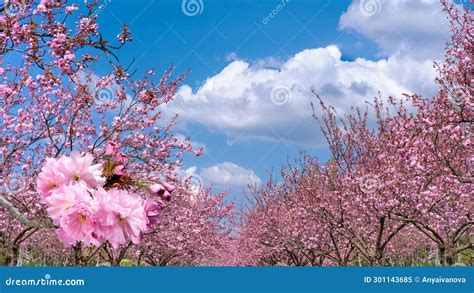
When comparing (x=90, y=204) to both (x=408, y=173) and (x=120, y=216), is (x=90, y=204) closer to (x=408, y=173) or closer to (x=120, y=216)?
(x=120, y=216)

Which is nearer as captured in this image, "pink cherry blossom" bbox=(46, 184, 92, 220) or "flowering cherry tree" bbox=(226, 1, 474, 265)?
"pink cherry blossom" bbox=(46, 184, 92, 220)

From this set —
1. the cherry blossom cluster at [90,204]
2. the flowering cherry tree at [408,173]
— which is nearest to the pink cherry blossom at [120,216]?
the cherry blossom cluster at [90,204]

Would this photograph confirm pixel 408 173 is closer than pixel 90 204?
No

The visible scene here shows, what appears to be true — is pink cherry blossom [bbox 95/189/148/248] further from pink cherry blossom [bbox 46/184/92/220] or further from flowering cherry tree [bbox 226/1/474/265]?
flowering cherry tree [bbox 226/1/474/265]

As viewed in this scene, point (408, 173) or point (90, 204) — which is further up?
point (408, 173)

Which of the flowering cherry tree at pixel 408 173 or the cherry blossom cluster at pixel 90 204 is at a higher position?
the flowering cherry tree at pixel 408 173

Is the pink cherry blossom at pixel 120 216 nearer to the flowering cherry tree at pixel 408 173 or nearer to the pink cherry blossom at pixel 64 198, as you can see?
the pink cherry blossom at pixel 64 198

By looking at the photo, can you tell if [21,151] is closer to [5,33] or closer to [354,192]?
[5,33]

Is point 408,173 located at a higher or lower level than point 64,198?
higher

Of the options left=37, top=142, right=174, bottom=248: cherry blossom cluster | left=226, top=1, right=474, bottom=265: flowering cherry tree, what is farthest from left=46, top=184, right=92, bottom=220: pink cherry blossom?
left=226, top=1, right=474, bottom=265: flowering cherry tree

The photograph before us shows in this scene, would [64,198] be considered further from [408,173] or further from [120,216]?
[408,173]

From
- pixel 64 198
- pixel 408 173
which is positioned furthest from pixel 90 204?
pixel 408 173

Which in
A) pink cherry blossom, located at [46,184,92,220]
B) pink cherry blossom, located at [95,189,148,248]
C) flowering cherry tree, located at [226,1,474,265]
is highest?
flowering cherry tree, located at [226,1,474,265]

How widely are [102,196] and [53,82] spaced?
16.7 feet
